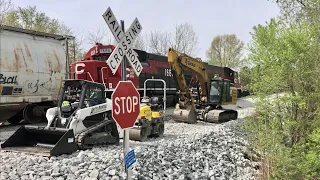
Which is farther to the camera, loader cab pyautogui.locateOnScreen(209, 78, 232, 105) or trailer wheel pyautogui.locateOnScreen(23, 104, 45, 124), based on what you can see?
loader cab pyautogui.locateOnScreen(209, 78, 232, 105)

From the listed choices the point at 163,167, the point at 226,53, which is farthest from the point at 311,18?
the point at 226,53

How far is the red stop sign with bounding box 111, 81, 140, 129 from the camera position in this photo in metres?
4.06

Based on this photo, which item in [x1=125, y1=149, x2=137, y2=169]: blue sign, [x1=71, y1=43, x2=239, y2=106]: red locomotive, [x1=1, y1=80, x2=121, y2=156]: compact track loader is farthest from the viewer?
[x1=71, y1=43, x2=239, y2=106]: red locomotive

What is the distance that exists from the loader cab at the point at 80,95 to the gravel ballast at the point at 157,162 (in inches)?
49.7

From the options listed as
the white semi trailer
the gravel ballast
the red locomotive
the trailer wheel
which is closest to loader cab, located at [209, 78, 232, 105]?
the red locomotive

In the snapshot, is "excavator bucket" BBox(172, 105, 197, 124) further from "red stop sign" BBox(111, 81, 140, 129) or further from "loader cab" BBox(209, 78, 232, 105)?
"red stop sign" BBox(111, 81, 140, 129)

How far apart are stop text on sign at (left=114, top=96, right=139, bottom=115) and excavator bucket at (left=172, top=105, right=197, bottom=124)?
29.9 feet

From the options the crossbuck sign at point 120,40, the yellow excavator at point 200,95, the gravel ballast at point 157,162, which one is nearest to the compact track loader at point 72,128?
the gravel ballast at point 157,162

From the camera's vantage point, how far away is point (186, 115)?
13.4m

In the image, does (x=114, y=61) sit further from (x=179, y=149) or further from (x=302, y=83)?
(x=302, y=83)

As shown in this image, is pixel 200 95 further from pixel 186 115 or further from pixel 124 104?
pixel 124 104

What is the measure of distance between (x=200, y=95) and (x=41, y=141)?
9.96m

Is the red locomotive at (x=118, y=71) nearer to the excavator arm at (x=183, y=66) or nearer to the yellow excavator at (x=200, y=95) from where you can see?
the yellow excavator at (x=200, y=95)

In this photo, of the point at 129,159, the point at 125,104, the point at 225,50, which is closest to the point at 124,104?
the point at 125,104
